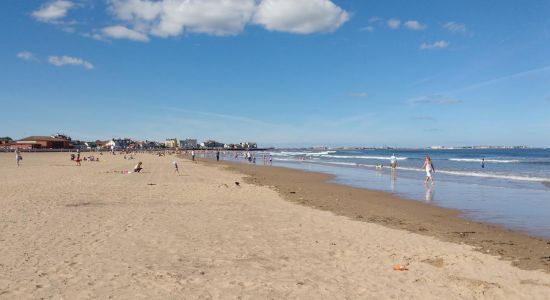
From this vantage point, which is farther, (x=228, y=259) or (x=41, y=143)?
(x=41, y=143)

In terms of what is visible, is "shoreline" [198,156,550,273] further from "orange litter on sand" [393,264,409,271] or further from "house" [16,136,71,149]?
"house" [16,136,71,149]

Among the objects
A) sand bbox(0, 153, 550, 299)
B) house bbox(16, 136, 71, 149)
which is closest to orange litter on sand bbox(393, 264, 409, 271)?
sand bbox(0, 153, 550, 299)

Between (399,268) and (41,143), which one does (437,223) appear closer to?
(399,268)

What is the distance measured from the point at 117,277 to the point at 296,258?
315cm

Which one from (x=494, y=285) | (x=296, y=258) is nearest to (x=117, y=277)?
(x=296, y=258)

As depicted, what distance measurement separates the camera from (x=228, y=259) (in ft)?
24.9

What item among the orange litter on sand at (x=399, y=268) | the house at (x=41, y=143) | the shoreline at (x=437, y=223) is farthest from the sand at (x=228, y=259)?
the house at (x=41, y=143)

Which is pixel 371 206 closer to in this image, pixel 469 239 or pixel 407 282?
pixel 469 239

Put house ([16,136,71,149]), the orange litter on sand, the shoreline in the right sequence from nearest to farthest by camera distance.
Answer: the orange litter on sand
the shoreline
house ([16,136,71,149])

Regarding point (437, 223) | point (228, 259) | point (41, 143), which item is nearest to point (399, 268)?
point (228, 259)

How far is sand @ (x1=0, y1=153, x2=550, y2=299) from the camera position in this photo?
19.8ft

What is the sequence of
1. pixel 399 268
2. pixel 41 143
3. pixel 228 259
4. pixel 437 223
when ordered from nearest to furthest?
pixel 399 268 < pixel 228 259 < pixel 437 223 < pixel 41 143

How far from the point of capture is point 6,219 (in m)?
10.8

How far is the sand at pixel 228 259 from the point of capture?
6027 millimetres
